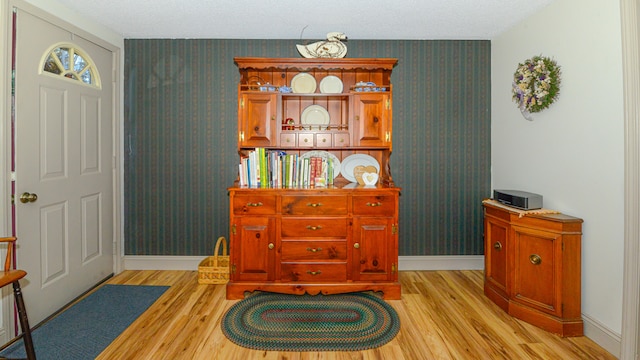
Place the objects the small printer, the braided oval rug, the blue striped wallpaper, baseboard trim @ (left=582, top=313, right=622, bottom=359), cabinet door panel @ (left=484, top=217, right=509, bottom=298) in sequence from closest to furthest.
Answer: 1. baseboard trim @ (left=582, top=313, right=622, bottom=359)
2. the braided oval rug
3. the small printer
4. cabinet door panel @ (left=484, top=217, right=509, bottom=298)
5. the blue striped wallpaper

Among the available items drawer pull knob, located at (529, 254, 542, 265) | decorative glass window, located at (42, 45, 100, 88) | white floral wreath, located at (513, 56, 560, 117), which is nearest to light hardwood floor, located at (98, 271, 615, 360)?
drawer pull knob, located at (529, 254, 542, 265)

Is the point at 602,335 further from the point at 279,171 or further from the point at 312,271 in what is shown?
the point at 279,171

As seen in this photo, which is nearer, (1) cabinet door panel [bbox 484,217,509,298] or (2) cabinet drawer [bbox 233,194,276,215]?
(1) cabinet door panel [bbox 484,217,509,298]

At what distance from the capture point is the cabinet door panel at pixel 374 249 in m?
2.83

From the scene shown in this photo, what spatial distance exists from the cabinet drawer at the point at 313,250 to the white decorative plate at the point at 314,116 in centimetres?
116

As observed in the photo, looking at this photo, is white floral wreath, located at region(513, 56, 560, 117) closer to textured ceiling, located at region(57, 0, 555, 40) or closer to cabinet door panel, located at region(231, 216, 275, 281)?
textured ceiling, located at region(57, 0, 555, 40)

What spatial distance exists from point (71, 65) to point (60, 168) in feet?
2.68

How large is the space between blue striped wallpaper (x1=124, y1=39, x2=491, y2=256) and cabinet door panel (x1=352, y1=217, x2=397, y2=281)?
748 millimetres

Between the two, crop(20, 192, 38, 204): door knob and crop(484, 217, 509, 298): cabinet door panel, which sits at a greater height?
crop(20, 192, 38, 204): door knob

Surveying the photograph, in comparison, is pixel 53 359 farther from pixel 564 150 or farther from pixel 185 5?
pixel 564 150

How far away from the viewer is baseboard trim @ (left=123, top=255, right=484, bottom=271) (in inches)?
138

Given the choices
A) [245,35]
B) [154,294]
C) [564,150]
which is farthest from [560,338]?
[245,35]

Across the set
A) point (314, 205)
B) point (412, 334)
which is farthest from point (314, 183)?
point (412, 334)

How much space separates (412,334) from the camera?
2287mm
